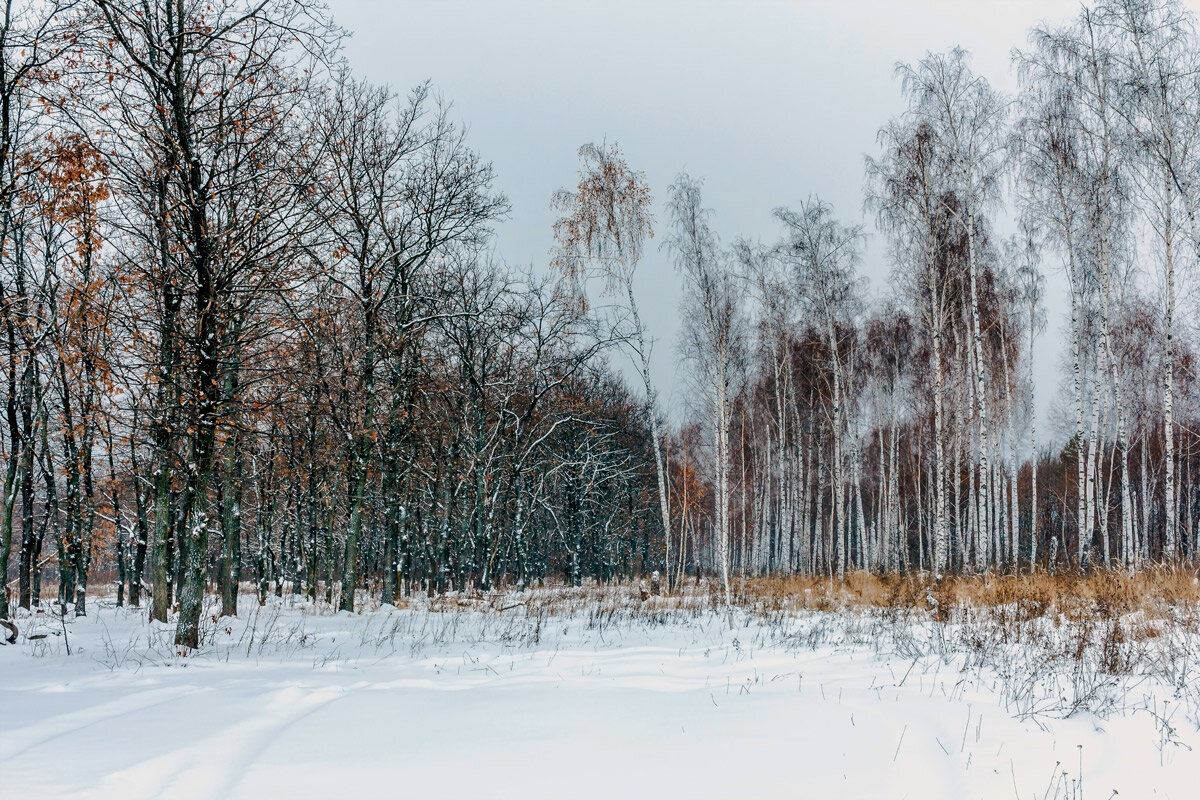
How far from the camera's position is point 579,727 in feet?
14.2

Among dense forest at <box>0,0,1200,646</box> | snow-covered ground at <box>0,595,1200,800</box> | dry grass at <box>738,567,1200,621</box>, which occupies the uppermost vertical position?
dense forest at <box>0,0,1200,646</box>

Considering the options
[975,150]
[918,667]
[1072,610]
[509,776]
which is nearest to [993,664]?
[918,667]

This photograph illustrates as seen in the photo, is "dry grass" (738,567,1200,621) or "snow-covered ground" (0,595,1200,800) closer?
"snow-covered ground" (0,595,1200,800)

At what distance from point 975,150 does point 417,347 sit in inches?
564

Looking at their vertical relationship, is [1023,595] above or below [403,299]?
below

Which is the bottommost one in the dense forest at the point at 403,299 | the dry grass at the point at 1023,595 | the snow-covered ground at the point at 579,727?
the dry grass at the point at 1023,595

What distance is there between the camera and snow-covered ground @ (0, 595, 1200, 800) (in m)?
3.46

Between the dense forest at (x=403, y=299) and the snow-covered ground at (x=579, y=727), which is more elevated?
the dense forest at (x=403, y=299)

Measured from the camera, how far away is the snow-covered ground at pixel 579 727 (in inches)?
136

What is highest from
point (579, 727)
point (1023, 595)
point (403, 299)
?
point (403, 299)

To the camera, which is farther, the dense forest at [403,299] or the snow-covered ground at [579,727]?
the dense forest at [403,299]

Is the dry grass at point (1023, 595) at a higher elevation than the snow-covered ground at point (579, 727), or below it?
below

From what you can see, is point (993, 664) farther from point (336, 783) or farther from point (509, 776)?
point (336, 783)

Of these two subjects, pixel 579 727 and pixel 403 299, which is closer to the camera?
pixel 579 727
